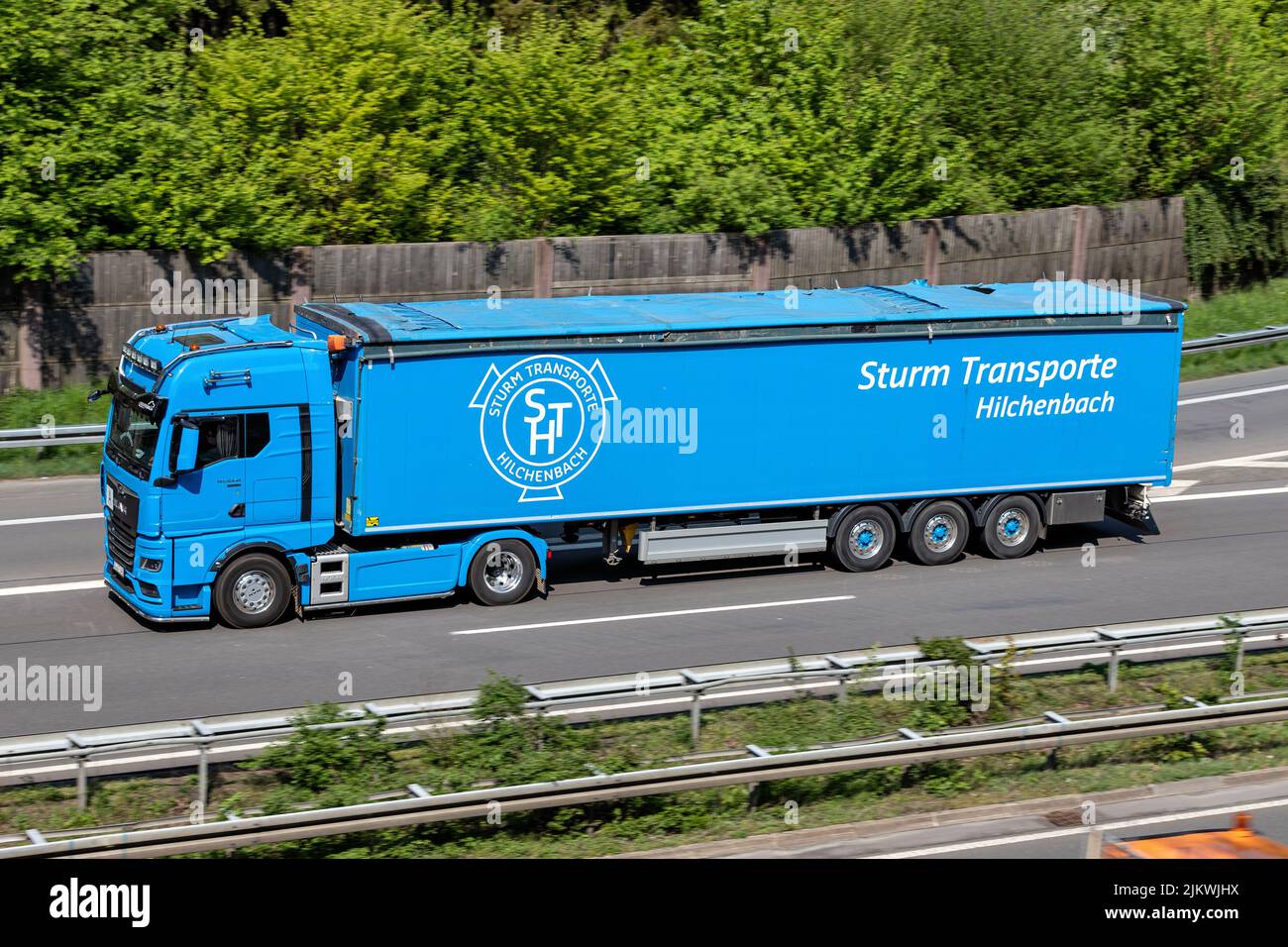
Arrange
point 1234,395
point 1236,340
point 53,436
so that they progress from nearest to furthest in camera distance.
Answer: point 53,436 < point 1234,395 < point 1236,340

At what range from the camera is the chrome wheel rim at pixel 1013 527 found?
21391mm

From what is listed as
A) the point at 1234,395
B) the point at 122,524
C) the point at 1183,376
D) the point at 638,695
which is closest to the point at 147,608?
the point at 122,524

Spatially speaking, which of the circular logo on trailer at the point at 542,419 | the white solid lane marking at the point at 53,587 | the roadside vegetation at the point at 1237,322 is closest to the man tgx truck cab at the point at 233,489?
the white solid lane marking at the point at 53,587

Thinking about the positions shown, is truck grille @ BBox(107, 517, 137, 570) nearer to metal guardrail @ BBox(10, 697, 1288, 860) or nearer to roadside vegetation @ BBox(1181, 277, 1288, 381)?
metal guardrail @ BBox(10, 697, 1288, 860)

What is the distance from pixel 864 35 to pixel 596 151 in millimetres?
8610

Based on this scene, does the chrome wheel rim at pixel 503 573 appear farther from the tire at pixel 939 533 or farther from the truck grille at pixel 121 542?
the tire at pixel 939 533

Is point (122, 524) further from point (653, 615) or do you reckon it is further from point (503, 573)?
point (653, 615)

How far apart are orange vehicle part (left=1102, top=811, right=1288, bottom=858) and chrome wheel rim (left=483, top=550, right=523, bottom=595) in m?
10.6

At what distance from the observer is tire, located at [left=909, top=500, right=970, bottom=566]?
20.9 metres

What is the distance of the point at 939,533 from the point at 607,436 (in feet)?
16.7

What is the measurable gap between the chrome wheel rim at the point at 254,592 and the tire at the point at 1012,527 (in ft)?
31.5

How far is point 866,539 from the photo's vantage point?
2069cm
